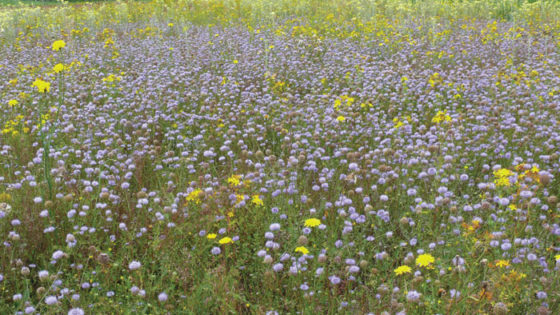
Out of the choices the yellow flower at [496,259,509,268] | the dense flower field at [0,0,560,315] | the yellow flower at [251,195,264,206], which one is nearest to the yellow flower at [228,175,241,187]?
the dense flower field at [0,0,560,315]

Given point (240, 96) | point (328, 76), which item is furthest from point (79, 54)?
point (328, 76)

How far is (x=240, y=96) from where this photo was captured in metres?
6.19

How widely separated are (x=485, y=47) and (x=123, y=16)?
10.8 m

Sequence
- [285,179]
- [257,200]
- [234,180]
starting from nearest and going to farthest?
[257,200]
[234,180]
[285,179]

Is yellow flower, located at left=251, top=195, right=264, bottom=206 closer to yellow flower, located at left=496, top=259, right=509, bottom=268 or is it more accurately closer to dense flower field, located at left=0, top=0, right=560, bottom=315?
dense flower field, located at left=0, top=0, right=560, bottom=315

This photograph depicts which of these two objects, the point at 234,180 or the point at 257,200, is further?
the point at 234,180

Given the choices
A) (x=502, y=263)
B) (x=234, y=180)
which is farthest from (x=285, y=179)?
(x=502, y=263)

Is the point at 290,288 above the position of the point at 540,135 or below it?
below

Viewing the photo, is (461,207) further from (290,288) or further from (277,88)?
(277,88)

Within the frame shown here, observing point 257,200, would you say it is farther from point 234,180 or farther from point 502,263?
point 502,263

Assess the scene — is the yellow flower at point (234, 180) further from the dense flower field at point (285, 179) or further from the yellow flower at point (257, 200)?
the yellow flower at point (257, 200)

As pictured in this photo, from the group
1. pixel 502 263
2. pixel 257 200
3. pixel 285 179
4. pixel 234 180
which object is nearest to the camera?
pixel 502 263

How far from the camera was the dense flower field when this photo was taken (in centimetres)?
252

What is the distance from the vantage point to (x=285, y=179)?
3.46m
